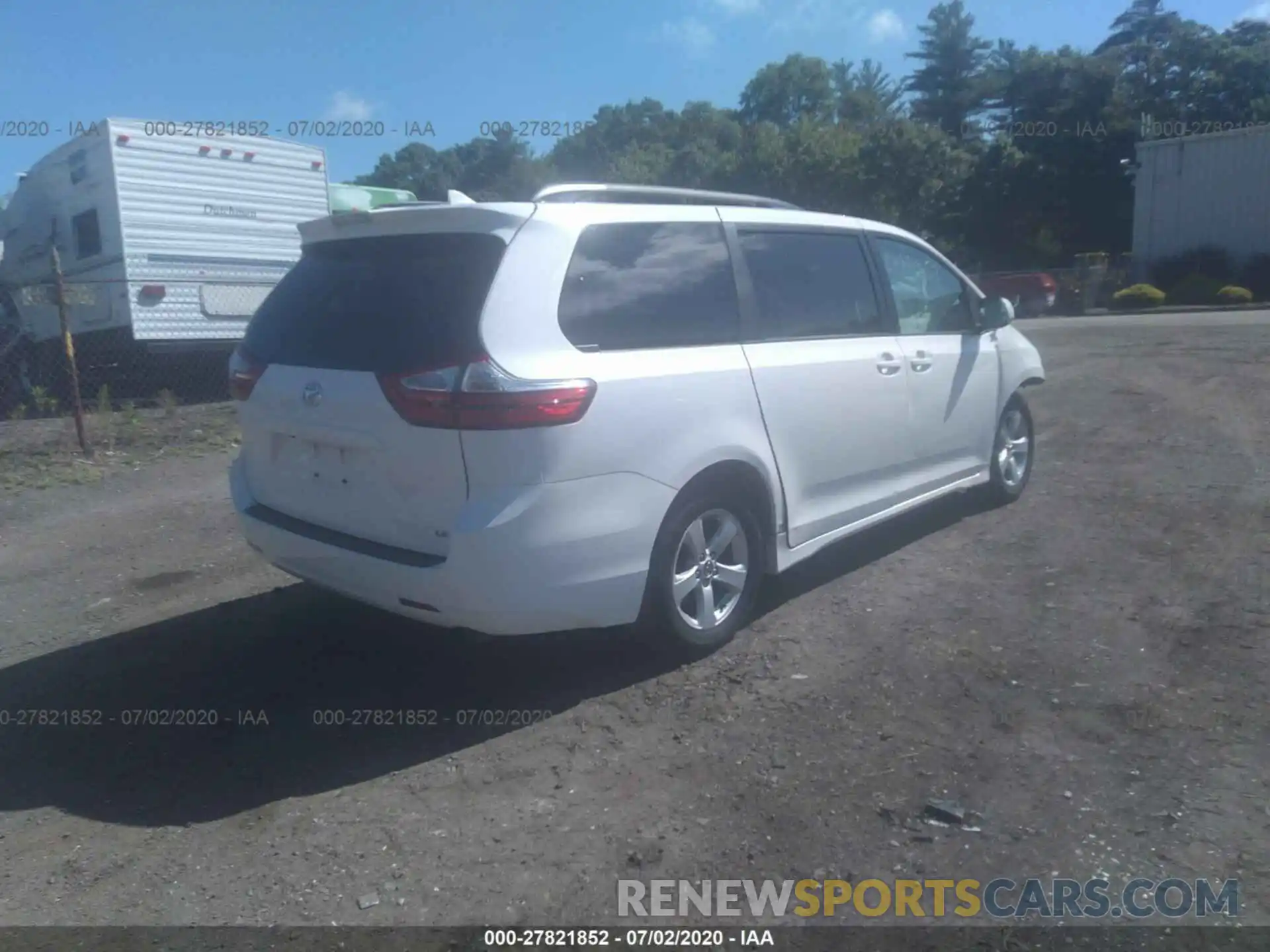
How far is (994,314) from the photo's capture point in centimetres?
675

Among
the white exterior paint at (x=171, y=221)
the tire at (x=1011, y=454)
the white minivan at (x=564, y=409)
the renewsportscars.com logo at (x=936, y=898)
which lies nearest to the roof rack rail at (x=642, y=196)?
the white minivan at (x=564, y=409)

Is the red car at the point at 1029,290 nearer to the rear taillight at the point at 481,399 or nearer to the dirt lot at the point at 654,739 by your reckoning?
the dirt lot at the point at 654,739

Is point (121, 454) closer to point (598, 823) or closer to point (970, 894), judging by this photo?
point (598, 823)

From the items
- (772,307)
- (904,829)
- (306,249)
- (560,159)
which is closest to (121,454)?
(306,249)

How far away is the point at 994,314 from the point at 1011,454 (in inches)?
39.4

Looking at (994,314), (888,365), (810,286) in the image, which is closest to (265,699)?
(810,286)

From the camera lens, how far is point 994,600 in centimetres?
546

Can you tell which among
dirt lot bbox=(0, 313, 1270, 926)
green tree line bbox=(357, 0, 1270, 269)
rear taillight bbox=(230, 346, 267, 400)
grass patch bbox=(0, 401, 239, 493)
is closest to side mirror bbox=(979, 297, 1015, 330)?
dirt lot bbox=(0, 313, 1270, 926)

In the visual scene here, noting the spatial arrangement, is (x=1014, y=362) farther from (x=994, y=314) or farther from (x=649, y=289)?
(x=649, y=289)

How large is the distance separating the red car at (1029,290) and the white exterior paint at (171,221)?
65.8 feet

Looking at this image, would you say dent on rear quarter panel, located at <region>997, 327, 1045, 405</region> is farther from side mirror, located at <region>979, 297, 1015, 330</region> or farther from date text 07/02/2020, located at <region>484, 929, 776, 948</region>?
date text 07/02/2020, located at <region>484, 929, 776, 948</region>

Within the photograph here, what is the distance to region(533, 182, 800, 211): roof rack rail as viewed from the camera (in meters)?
4.80

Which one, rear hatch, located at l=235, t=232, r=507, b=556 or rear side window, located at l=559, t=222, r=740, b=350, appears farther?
rear side window, located at l=559, t=222, r=740, b=350

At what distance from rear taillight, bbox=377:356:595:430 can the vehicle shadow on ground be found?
1192 mm
